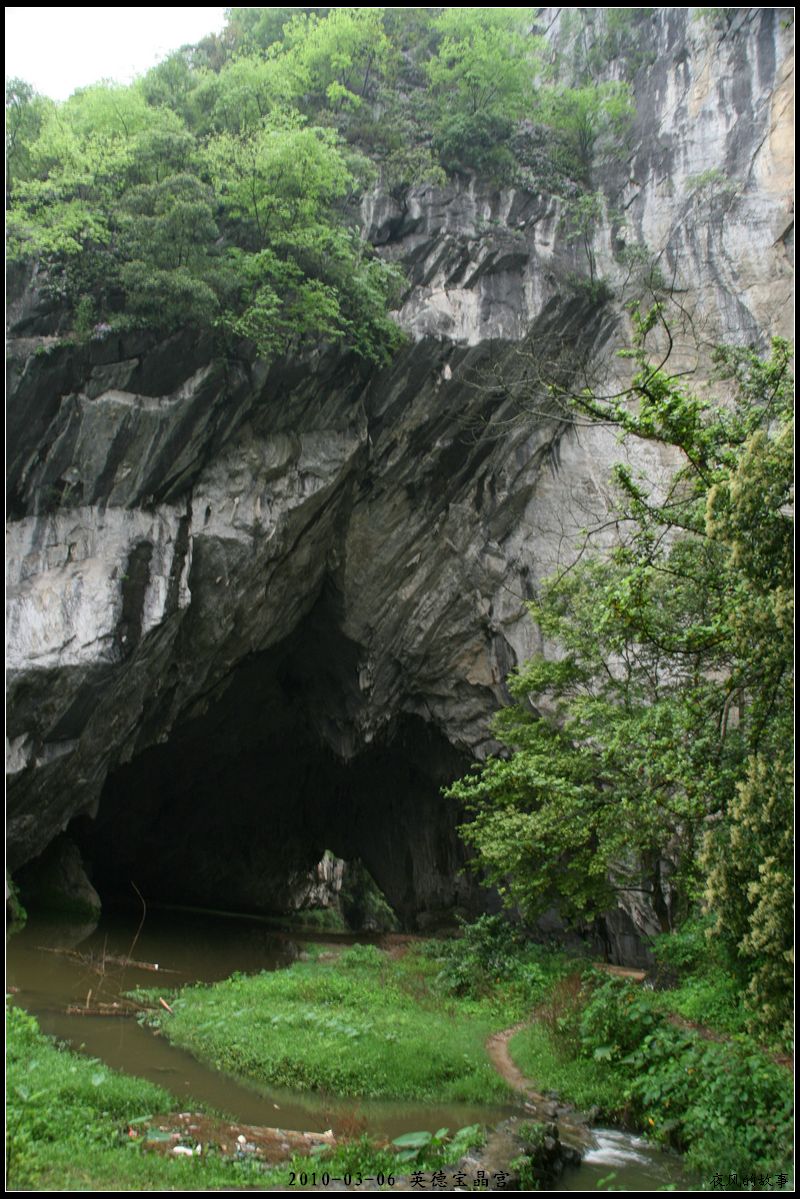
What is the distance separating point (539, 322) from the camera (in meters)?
19.0

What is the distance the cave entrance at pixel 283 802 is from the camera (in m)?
22.4

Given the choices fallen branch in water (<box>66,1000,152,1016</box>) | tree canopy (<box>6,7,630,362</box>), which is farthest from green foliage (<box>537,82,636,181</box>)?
fallen branch in water (<box>66,1000,152,1016</box>)

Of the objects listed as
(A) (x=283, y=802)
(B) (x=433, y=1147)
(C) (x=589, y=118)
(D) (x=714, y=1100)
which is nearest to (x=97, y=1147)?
(B) (x=433, y=1147)

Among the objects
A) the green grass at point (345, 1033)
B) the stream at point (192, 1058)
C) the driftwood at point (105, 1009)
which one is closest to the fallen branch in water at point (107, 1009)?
the driftwood at point (105, 1009)

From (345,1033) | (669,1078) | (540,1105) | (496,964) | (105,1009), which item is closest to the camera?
(669,1078)

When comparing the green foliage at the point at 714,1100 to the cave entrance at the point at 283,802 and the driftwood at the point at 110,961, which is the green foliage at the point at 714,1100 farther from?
the cave entrance at the point at 283,802

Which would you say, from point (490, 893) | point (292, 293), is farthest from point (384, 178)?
point (490, 893)

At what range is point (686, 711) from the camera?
9.02m

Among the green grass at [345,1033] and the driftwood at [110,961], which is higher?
the green grass at [345,1033]

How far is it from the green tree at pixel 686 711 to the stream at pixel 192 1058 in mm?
2073

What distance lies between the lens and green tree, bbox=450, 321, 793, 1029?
20.0 ft

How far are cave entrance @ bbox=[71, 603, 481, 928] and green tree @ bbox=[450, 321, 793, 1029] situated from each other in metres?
7.45

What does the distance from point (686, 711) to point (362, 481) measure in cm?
1134

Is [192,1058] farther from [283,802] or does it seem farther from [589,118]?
[589,118]
